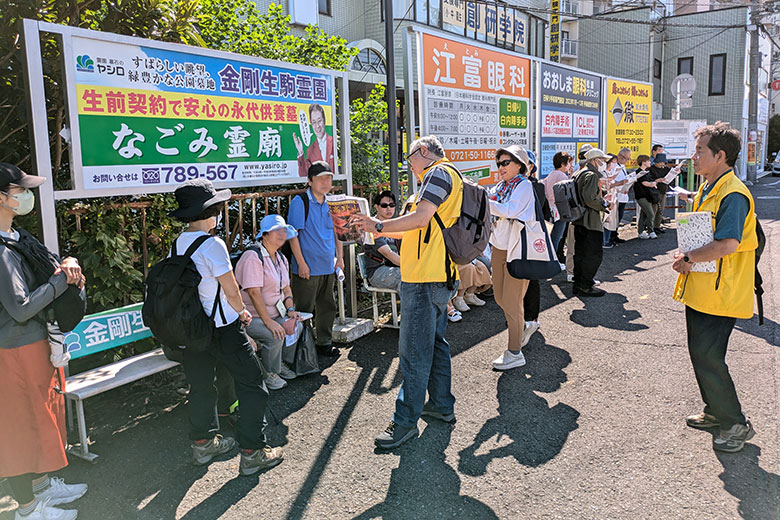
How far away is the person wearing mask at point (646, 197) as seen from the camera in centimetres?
1185

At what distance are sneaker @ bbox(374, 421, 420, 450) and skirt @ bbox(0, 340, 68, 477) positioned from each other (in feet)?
5.74

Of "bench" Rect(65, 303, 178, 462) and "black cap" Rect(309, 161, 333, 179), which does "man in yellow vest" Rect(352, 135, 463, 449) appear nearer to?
"black cap" Rect(309, 161, 333, 179)

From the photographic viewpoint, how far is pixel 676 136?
15445 millimetres

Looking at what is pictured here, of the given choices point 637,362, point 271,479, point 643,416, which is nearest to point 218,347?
point 271,479

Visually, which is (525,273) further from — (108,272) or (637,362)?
(108,272)

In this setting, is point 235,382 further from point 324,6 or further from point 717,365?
point 324,6

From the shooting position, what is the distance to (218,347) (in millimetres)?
3357

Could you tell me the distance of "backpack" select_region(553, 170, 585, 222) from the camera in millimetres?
7211

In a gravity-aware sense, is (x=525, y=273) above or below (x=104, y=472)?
above

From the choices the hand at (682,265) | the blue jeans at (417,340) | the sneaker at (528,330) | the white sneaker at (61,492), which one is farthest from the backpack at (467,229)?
the white sneaker at (61,492)

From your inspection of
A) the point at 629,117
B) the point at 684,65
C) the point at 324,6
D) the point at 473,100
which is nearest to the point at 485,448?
the point at 473,100

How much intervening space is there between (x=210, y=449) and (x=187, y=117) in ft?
8.27

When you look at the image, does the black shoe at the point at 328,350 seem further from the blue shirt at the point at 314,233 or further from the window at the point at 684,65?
the window at the point at 684,65

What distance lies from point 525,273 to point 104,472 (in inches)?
131
